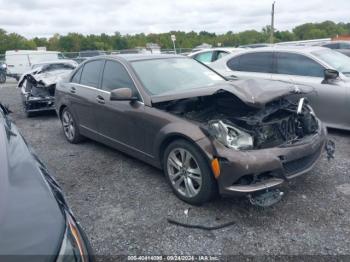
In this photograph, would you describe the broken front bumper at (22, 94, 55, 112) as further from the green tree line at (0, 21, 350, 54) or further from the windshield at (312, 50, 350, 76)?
the green tree line at (0, 21, 350, 54)

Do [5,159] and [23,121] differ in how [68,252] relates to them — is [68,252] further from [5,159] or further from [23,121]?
[23,121]

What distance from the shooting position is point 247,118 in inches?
134

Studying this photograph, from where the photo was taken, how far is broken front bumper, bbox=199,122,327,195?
3033 mm

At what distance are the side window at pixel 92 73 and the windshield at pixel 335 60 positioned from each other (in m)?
3.89

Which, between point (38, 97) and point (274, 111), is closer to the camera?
point (274, 111)

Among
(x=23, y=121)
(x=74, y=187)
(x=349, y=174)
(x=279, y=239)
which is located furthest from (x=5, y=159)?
(x=23, y=121)

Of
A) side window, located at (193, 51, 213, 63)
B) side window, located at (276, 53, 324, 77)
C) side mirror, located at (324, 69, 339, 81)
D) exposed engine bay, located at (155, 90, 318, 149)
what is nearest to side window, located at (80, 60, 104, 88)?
exposed engine bay, located at (155, 90, 318, 149)

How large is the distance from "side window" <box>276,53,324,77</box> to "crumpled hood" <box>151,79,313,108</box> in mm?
2199

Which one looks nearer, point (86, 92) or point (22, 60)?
point (86, 92)

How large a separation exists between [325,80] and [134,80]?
3.41m

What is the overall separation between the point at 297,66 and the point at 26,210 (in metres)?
5.62

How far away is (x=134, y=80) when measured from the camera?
4.20 metres

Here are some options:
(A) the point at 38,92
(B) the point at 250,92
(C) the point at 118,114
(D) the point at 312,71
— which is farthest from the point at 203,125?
(A) the point at 38,92

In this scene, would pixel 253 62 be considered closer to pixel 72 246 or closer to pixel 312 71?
pixel 312 71
